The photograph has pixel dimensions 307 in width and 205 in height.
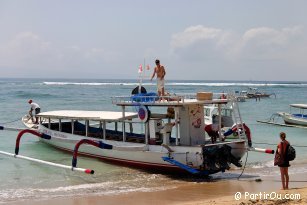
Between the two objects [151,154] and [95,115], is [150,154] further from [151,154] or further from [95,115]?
[95,115]

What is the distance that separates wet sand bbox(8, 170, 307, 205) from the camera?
12521mm

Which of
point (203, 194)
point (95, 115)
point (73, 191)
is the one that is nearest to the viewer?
point (203, 194)

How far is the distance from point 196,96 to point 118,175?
4.04 meters

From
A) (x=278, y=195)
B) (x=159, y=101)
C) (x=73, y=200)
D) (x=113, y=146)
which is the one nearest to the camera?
(x=278, y=195)

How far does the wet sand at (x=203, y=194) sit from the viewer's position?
12521 mm

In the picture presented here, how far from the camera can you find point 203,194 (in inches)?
544

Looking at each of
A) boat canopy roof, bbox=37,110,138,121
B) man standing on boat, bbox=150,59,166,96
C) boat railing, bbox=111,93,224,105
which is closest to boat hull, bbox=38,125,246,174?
boat canopy roof, bbox=37,110,138,121

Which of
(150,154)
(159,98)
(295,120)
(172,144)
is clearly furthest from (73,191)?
(295,120)

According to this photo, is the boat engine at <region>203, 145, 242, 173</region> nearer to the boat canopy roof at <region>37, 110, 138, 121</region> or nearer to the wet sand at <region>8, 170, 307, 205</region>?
the wet sand at <region>8, 170, 307, 205</region>

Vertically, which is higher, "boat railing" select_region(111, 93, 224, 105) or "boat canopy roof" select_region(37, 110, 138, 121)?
"boat railing" select_region(111, 93, 224, 105)

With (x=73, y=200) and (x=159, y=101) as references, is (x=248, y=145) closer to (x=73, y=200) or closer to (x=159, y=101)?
(x=159, y=101)

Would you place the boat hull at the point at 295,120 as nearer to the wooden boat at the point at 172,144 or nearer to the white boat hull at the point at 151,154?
the wooden boat at the point at 172,144

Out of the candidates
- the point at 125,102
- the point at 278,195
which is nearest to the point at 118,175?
the point at 125,102

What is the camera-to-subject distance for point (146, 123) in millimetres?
17172
